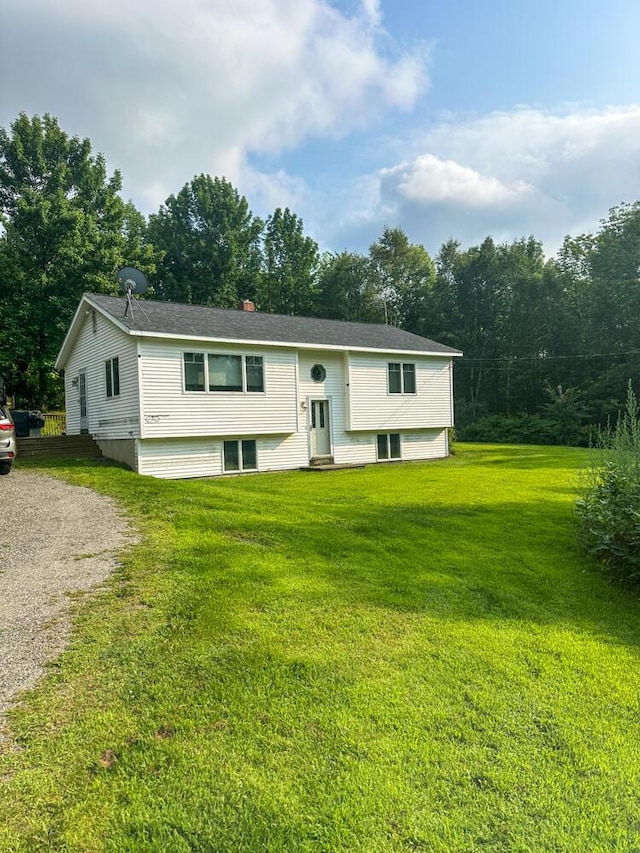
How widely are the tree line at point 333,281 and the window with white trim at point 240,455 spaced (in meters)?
15.5

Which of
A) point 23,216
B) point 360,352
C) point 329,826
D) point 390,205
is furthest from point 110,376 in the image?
point 390,205

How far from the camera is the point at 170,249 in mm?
35844

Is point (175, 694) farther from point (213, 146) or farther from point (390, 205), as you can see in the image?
point (390, 205)

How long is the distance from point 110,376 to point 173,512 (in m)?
8.77

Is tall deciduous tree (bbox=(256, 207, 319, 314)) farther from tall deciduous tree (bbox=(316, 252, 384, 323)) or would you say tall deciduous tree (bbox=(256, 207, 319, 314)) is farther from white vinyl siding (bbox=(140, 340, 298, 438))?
white vinyl siding (bbox=(140, 340, 298, 438))

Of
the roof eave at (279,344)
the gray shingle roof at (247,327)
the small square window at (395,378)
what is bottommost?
the small square window at (395,378)

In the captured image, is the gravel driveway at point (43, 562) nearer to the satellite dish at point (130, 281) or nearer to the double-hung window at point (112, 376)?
the double-hung window at point (112, 376)

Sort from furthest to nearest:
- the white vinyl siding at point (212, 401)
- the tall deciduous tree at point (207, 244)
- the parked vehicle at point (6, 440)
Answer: the tall deciduous tree at point (207, 244) < the white vinyl siding at point (212, 401) < the parked vehicle at point (6, 440)

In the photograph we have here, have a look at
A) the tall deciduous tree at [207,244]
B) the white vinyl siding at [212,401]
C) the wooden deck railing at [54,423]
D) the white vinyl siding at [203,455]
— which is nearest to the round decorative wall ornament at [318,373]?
the white vinyl siding at [212,401]

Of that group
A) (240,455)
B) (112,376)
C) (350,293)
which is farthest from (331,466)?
(350,293)

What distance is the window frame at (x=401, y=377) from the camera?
18234 millimetres

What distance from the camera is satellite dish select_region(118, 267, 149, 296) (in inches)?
582

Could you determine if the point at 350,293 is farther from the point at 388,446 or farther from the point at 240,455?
the point at 240,455

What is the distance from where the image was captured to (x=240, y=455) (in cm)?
1510
